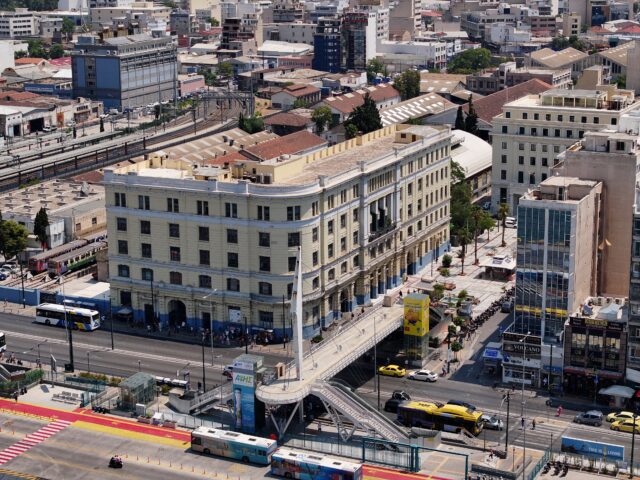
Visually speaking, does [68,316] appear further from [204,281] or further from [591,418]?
[591,418]

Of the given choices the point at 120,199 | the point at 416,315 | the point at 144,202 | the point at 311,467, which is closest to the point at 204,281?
the point at 144,202

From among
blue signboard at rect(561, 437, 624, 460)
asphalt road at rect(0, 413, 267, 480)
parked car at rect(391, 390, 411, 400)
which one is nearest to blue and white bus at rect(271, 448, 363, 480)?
asphalt road at rect(0, 413, 267, 480)

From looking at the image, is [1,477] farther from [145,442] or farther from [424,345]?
[424,345]

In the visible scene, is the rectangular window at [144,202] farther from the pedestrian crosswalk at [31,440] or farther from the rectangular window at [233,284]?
the pedestrian crosswalk at [31,440]

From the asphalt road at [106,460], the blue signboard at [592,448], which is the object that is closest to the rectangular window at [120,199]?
the asphalt road at [106,460]

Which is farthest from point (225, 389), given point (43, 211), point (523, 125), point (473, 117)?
point (473, 117)

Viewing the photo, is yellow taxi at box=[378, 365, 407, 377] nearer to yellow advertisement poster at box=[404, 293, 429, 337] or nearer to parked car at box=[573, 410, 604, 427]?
yellow advertisement poster at box=[404, 293, 429, 337]

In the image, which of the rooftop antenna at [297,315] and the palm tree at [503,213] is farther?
the palm tree at [503,213]
